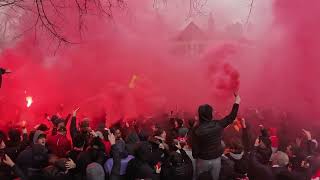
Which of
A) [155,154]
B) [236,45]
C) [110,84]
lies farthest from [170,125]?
[236,45]

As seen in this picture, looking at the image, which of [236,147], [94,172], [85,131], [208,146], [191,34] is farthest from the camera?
[191,34]

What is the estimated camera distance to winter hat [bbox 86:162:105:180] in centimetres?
474

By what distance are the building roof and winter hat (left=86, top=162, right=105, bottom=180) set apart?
10607 millimetres

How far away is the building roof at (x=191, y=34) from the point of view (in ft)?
50.9

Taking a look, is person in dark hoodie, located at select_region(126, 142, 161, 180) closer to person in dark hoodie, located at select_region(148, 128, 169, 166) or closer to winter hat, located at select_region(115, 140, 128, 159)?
winter hat, located at select_region(115, 140, 128, 159)

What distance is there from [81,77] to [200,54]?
414 centimetres

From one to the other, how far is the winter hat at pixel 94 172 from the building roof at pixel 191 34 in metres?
10.6

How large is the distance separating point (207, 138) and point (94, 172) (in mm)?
1373

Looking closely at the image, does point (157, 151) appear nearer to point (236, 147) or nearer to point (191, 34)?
point (236, 147)

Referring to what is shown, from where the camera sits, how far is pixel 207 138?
4.97 metres

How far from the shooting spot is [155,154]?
17.4ft

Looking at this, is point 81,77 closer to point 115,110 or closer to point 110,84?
point 110,84

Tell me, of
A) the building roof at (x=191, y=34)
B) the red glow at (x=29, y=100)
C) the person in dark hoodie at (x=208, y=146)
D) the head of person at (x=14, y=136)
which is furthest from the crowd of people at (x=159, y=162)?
the building roof at (x=191, y=34)

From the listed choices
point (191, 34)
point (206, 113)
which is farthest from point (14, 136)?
point (191, 34)
